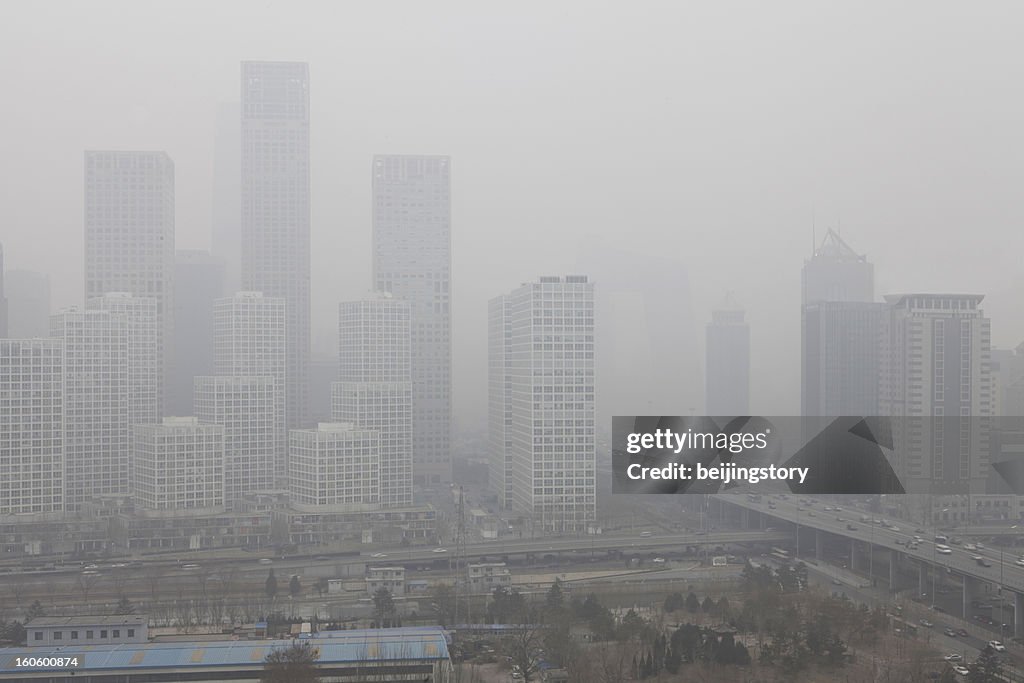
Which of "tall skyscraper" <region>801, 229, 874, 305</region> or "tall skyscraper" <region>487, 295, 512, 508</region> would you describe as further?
"tall skyscraper" <region>487, 295, 512, 508</region>

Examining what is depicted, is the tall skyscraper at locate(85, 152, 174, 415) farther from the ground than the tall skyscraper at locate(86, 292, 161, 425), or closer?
farther from the ground

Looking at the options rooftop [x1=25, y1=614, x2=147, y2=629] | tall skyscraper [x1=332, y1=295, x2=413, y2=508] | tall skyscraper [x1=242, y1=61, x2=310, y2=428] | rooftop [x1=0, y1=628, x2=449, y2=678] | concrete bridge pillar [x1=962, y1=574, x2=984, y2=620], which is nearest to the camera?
rooftop [x1=0, y1=628, x2=449, y2=678]

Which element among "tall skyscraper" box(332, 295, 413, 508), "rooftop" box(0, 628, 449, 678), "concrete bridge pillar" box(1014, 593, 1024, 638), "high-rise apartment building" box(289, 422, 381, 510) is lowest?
"concrete bridge pillar" box(1014, 593, 1024, 638)

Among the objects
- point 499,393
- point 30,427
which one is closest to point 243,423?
point 30,427

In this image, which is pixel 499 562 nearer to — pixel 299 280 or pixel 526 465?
pixel 526 465

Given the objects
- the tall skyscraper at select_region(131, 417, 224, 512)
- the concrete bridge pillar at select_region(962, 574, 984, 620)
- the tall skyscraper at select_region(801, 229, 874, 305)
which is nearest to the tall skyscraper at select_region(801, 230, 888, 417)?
the tall skyscraper at select_region(801, 229, 874, 305)

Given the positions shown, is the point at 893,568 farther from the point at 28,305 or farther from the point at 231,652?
the point at 28,305

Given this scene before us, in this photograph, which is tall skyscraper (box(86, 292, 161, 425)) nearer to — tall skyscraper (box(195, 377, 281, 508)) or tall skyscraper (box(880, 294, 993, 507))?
tall skyscraper (box(195, 377, 281, 508))
